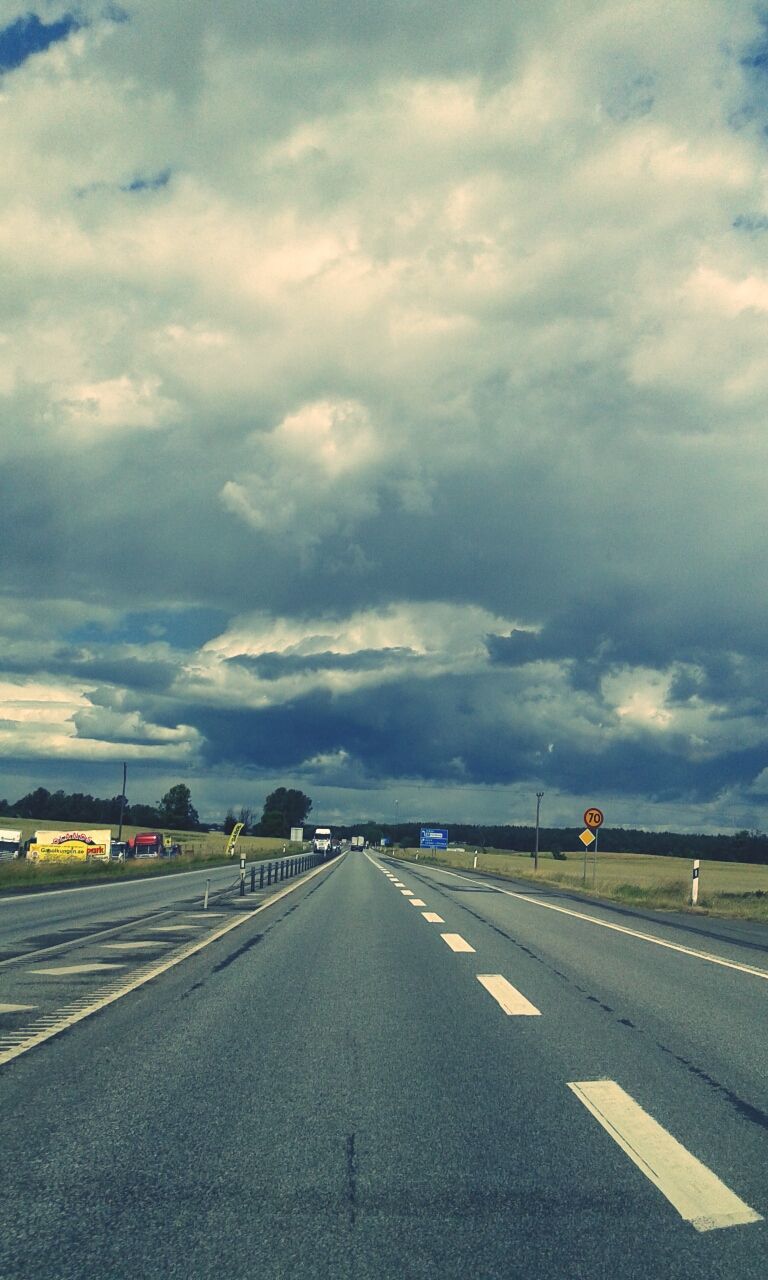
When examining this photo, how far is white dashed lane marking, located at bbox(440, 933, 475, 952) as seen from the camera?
14.8 meters

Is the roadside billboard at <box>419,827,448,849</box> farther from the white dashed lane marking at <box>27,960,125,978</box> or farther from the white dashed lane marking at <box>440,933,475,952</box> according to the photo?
the white dashed lane marking at <box>27,960,125,978</box>

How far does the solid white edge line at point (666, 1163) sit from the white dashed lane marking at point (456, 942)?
27.6 feet

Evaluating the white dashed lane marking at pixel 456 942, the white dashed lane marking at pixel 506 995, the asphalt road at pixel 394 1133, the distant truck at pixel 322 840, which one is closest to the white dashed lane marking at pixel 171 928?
the white dashed lane marking at pixel 456 942

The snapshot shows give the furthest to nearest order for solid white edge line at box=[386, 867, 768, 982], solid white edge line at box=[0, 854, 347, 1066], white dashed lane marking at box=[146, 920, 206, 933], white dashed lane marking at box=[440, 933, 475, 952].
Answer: white dashed lane marking at box=[146, 920, 206, 933]
white dashed lane marking at box=[440, 933, 475, 952]
solid white edge line at box=[386, 867, 768, 982]
solid white edge line at box=[0, 854, 347, 1066]

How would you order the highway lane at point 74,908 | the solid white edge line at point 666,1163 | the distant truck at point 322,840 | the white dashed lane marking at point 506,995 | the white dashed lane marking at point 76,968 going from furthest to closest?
1. the distant truck at point 322,840
2. the highway lane at point 74,908
3. the white dashed lane marking at point 76,968
4. the white dashed lane marking at point 506,995
5. the solid white edge line at point 666,1163

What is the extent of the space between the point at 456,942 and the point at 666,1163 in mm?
10846

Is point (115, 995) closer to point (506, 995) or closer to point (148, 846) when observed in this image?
point (506, 995)

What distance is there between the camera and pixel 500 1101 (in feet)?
20.3

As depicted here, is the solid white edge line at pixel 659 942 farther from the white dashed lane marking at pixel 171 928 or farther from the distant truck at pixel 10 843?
the distant truck at pixel 10 843

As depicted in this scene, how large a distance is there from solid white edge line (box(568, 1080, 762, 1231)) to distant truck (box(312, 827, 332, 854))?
107m

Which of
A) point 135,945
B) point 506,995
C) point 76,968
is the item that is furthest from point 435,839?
point 506,995

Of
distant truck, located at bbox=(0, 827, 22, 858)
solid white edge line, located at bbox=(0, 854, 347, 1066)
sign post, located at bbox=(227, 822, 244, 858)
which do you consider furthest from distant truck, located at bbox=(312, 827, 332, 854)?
solid white edge line, located at bbox=(0, 854, 347, 1066)

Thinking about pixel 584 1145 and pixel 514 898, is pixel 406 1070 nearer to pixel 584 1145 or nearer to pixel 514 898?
pixel 584 1145

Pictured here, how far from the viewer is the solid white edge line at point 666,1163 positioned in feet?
14.4
